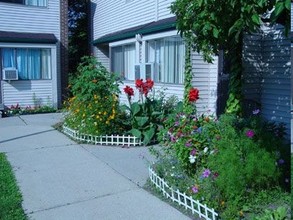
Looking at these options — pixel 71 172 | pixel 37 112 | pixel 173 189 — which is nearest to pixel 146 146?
pixel 71 172

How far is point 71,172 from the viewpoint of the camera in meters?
6.13

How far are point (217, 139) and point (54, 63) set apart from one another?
12226mm

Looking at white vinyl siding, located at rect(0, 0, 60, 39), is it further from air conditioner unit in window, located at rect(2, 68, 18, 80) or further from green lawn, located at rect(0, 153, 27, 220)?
green lawn, located at rect(0, 153, 27, 220)

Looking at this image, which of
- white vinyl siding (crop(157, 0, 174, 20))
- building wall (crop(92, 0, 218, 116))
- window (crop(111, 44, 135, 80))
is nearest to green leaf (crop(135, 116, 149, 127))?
building wall (crop(92, 0, 218, 116))

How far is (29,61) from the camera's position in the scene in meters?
15.7

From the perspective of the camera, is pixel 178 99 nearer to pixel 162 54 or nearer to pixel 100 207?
pixel 162 54

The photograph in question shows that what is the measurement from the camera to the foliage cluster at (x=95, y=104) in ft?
27.4

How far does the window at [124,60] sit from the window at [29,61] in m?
2.77

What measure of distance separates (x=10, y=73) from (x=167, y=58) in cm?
680

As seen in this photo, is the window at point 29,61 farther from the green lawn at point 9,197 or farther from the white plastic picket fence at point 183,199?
the white plastic picket fence at point 183,199

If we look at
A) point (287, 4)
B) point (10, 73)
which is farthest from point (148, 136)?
point (10, 73)

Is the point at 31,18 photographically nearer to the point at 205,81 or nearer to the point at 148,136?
the point at 205,81

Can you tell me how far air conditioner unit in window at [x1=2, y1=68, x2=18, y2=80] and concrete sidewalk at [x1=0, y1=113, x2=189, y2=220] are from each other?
609 centimetres

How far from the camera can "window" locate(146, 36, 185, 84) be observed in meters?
10.8
